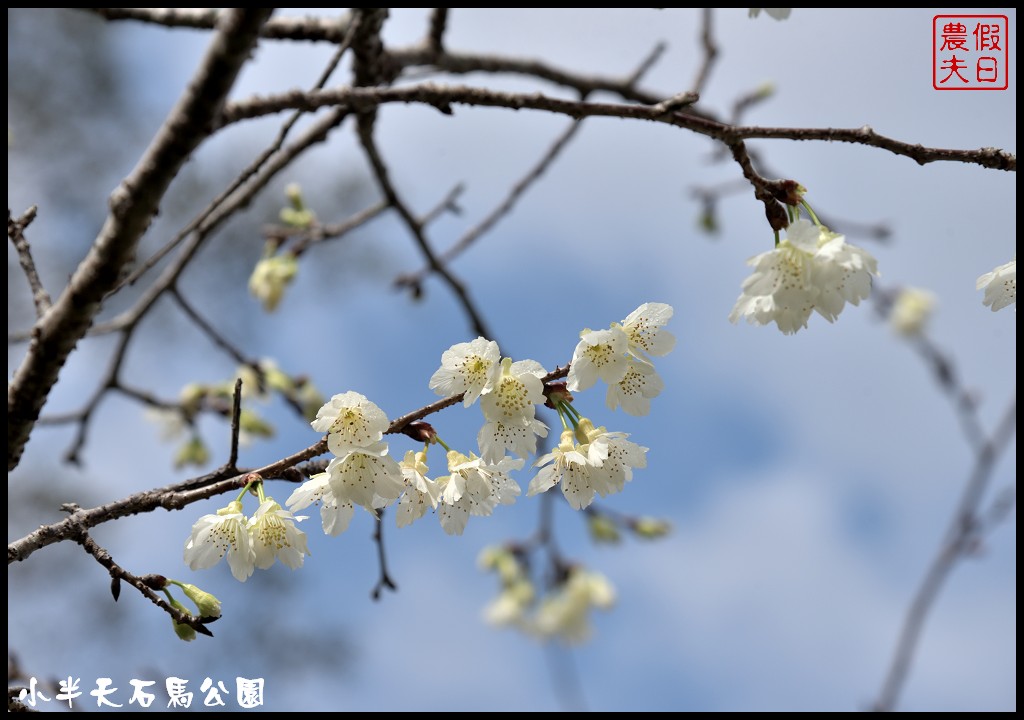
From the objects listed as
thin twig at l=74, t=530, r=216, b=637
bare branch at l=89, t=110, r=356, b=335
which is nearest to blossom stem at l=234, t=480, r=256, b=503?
thin twig at l=74, t=530, r=216, b=637

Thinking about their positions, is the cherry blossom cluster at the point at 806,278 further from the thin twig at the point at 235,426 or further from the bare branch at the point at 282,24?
the bare branch at the point at 282,24

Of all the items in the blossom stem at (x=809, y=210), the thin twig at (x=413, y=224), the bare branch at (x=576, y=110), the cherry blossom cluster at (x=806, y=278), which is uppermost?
the thin twig at (x=413, y=224)

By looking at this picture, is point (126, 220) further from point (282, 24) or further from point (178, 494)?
point (282, 24)

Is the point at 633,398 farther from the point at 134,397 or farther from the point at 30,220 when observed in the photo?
the point at 134,397

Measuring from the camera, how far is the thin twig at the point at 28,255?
53.3 inches

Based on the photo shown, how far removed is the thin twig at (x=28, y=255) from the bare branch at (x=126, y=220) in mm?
144

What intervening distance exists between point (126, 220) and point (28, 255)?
42 centimetres

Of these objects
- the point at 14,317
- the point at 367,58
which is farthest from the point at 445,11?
the point at 14,317

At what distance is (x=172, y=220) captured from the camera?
25.8 feet

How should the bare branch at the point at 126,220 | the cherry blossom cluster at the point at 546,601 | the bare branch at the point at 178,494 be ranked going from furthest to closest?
the cherry blossom cluster at the point at 546,601 < the bare branch at the point at 178,494 < the bare branch at the point at 126,220

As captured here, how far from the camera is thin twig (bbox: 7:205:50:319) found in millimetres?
1354

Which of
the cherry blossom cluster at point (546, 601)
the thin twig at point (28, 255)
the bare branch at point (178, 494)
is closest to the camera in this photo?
the bare branch at point (178, 494)

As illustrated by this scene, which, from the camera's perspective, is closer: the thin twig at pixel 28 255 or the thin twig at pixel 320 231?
the thin twig at pixel 28 255

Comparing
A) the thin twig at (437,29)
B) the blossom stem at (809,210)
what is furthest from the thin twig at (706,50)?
the blossom stem at (809,210)
